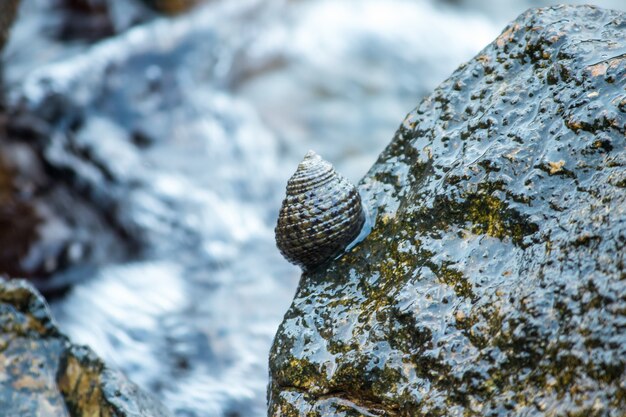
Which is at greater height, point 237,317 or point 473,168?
point 237,317

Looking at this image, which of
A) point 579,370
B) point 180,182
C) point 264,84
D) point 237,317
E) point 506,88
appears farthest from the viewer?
point 264,84

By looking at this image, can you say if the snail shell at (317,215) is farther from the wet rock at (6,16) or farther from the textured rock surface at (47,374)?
the wet rock at (6,16)

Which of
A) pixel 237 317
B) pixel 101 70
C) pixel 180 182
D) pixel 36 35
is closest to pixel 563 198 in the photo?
pixel 237 317

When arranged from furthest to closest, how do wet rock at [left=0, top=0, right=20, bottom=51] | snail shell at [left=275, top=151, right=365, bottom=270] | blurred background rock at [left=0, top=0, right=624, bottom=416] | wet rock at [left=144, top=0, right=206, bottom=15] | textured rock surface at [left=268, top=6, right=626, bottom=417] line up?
wet rock at [left=144, top=0, right=206, bottom=15] → wet rock at [left=0, top=0, right=20, bottom=51] → blurred background rock at [left=0, top=0, right=624, bottom=416] → snail shell at [left=275, top=151, right=365, bottom=270] → textured rock surface at [left=268, top=6, right=626, bottom=417]

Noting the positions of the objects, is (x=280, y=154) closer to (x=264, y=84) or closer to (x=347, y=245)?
(x=264, y=84)

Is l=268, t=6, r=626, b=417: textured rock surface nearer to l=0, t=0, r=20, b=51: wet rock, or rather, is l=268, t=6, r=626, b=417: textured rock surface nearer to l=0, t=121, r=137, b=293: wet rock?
l=0, t=121, r=137, b=293: wet rock

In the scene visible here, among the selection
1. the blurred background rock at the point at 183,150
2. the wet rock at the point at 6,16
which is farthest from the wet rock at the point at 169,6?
the wet rock at the point at 6,16

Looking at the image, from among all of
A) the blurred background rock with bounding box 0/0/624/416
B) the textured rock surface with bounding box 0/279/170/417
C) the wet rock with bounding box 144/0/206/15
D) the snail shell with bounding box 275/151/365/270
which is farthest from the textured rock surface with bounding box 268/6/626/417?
the wet rock with bounding box 144/0/206/15
